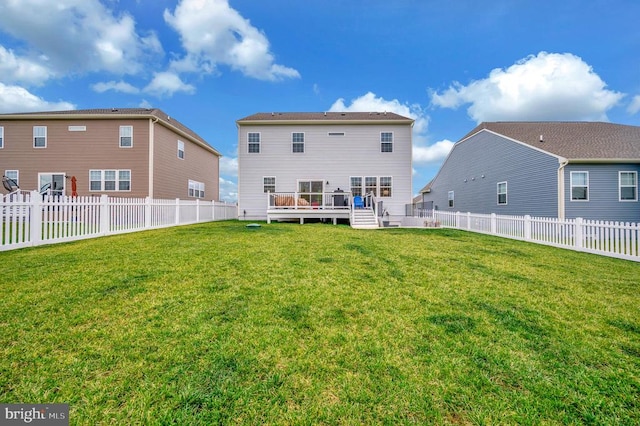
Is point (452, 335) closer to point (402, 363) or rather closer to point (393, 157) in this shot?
point (402, 363)

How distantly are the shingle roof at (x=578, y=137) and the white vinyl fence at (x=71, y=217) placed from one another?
62.4 ft

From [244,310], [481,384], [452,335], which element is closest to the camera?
[481,384]

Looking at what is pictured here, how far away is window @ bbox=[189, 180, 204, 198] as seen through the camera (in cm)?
2088

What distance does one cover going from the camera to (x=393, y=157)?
57.2 feet

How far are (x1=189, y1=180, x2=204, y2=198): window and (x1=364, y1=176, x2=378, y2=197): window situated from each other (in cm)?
1311

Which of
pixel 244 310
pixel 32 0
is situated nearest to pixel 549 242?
pixel 244 310

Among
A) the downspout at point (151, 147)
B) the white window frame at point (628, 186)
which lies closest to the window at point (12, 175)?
the downspout at point (151, 147)

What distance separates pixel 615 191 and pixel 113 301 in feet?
65.9

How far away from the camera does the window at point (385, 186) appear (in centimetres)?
1728

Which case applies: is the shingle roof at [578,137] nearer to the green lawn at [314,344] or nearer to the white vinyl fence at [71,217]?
the green lawn at [314,344]

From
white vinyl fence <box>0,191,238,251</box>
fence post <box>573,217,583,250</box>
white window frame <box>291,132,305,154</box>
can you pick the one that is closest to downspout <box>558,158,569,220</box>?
fence post <box>573,217,583,250</box>

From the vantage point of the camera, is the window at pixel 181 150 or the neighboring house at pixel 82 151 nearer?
the neighboring house at pixel 82 151

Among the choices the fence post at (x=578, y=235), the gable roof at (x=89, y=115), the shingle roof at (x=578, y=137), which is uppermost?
the gable roof at (x=89, y=115)

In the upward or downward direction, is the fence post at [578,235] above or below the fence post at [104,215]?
below
